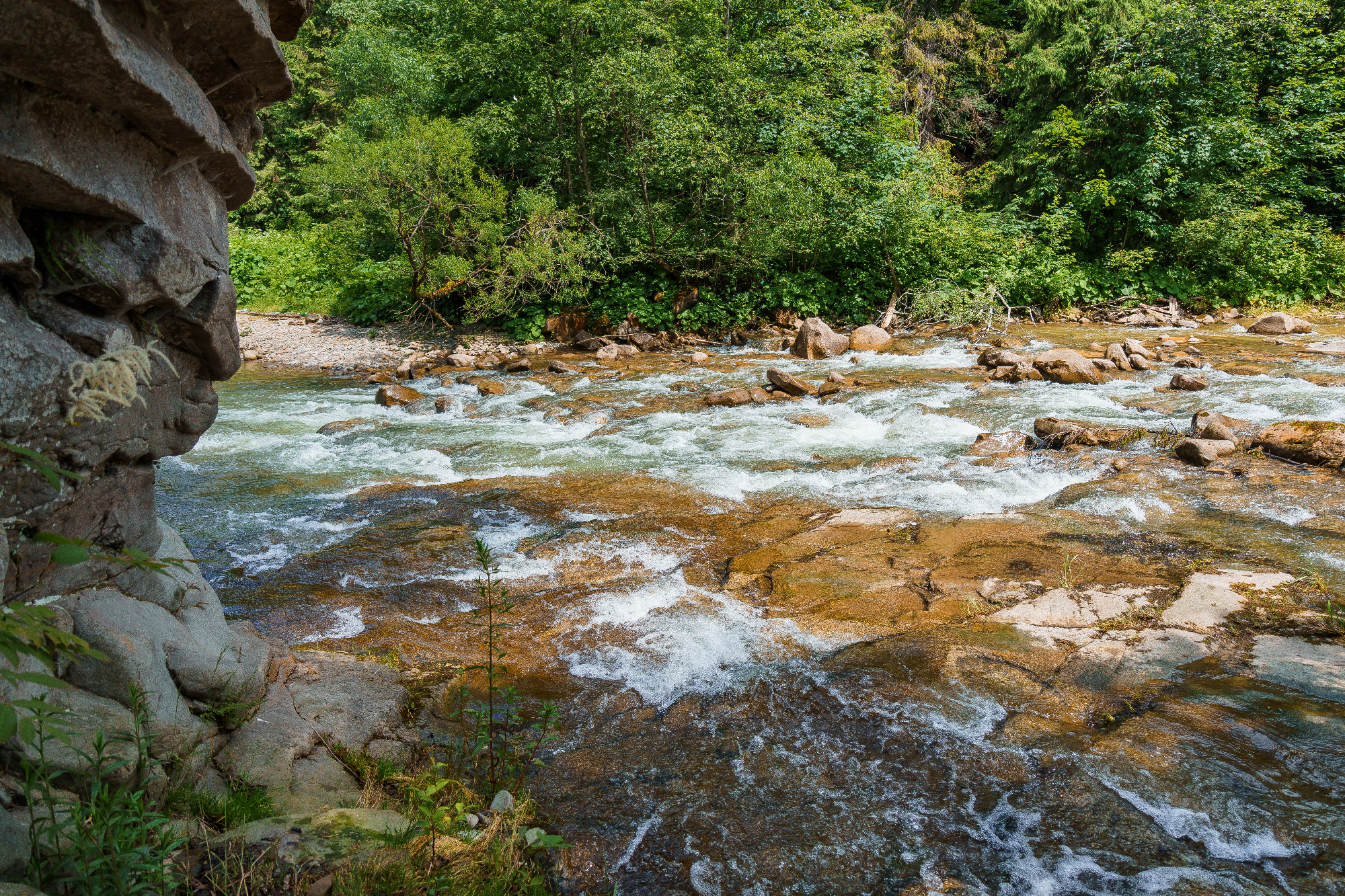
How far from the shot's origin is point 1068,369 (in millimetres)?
11367

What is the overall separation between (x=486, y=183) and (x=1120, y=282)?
1618cm

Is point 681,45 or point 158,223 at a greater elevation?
point 681,45

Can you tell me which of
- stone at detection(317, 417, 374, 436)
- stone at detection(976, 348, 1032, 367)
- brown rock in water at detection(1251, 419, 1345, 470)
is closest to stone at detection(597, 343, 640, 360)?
stone at detection(317, 417, 374, 436)

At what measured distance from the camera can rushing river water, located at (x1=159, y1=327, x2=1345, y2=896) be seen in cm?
286

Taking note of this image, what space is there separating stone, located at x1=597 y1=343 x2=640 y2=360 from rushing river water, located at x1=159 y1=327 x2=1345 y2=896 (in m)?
5.65

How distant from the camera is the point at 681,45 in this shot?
17641 millimetres

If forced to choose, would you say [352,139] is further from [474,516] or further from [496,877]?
[496,877]

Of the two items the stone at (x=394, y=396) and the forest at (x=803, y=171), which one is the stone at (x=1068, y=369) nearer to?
the forest at (x=803, y=171)

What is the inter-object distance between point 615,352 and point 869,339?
5.28 meters

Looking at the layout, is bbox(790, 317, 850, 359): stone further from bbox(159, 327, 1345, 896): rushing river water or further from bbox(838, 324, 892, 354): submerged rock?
bbox(159, 327, 1345, 896): rushing river water

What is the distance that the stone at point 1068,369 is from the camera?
1126cm

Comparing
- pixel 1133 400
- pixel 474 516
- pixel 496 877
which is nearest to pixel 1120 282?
pixel 1133 400

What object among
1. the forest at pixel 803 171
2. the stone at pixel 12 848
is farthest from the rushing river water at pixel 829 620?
the forest at pixel 803 171

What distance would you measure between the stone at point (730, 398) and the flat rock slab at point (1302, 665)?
744 cm
